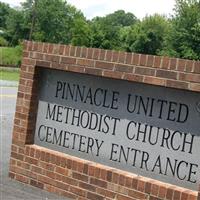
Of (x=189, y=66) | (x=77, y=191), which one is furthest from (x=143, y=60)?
(x=77, y=191)

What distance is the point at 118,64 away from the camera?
6660mm

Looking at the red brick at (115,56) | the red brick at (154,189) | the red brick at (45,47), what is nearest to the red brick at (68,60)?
the red brick at (45,47)

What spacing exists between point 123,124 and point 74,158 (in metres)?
0.81

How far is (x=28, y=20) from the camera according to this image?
92000 millimetres

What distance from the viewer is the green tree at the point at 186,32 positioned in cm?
7200

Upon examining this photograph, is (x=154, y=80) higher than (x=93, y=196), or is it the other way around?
(x=154, y=80)

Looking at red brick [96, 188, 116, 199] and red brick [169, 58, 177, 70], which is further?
red brick [96, 188, 116, 199]

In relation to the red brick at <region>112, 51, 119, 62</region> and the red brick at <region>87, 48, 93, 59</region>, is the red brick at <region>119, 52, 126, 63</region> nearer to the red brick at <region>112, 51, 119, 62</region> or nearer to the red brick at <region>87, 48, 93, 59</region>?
the red brick at <region>112, 51, 119, 62</region>

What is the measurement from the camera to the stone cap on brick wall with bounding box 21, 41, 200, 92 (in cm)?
603

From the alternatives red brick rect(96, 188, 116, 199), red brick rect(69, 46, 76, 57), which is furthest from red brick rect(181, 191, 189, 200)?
red brick rect(69, 46, 76, 57)

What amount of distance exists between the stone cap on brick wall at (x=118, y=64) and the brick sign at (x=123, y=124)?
0.50 feet

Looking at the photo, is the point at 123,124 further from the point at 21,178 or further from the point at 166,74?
the point at 21,178

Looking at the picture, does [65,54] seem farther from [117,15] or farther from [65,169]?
[117,15]

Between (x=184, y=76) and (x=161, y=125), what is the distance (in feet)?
2.20
